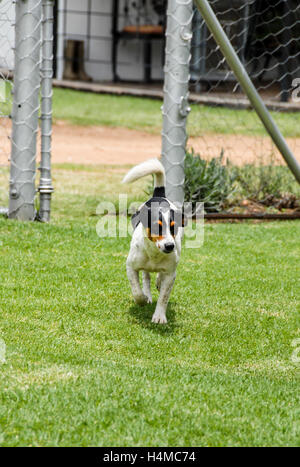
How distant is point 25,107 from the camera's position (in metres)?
5.14

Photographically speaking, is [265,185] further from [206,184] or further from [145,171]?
[145,171]

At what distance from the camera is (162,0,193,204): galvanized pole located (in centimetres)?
513

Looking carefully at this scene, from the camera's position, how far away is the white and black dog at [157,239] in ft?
10.8

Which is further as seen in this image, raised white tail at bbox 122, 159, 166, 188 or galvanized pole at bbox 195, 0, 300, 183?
raised white tail at bbox 122, 159, 166, 188

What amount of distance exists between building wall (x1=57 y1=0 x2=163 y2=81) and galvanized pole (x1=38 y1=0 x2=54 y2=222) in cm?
1348

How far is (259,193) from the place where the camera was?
647 cm

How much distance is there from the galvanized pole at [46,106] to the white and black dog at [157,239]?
1756mm

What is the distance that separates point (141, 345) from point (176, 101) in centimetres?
245

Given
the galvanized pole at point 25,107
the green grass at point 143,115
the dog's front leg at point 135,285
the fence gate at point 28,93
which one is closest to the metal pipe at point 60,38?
the green grass at point 143,115

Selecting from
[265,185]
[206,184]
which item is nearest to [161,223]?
[206,184]

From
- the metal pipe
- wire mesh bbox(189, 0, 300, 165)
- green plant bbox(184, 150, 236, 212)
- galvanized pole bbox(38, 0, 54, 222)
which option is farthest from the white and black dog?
the metal pipe

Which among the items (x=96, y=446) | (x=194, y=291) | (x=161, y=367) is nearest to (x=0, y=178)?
(x=194, y=291)

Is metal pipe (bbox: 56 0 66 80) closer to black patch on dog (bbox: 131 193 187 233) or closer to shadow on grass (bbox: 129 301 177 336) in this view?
shadow on grass (bbox: 129 301 177 336)

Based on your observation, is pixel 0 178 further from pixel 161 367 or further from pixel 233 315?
pixel 161 367
